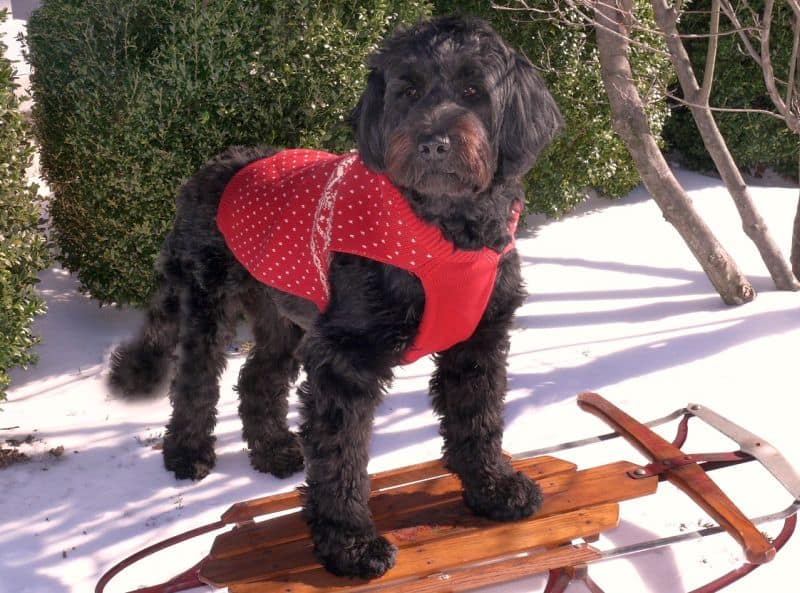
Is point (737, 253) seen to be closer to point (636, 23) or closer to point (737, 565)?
point (636, 23)


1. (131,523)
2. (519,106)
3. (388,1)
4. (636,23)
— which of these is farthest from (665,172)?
(131,523)

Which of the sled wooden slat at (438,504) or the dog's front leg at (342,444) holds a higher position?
the dog's front leg at (342,444)

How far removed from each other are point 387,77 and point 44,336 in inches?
168

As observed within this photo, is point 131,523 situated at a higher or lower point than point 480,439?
lower

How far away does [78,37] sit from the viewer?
5617 mm

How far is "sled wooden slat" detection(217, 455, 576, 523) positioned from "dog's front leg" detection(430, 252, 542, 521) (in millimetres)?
205

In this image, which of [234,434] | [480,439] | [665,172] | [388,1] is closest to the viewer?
[480,439]

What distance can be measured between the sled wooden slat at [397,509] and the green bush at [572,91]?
448 cm

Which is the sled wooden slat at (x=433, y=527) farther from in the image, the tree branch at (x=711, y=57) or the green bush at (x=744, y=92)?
the green bush at (x=744, y=92)

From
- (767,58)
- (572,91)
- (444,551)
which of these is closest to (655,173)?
(767,58)

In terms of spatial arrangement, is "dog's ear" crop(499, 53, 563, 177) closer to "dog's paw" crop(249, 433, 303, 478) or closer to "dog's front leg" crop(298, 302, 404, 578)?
"dog's front leg" crop(298, 302, 404, 578)

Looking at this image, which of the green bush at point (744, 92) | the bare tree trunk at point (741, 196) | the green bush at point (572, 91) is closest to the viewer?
the bare tree trunk at point (741, 196)

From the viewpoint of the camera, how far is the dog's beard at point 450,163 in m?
2.95

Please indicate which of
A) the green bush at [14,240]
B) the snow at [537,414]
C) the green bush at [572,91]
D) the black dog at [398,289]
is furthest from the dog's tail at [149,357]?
the green bush at [572,91]
